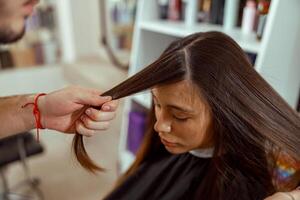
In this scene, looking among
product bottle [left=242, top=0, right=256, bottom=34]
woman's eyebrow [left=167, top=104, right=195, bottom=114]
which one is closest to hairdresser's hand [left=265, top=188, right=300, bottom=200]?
woman's eyebrow [left=167, top=104, right=195, bottom=114]

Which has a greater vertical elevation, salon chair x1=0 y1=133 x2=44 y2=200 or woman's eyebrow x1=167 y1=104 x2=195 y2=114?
woman's eyebrow x1=167 y1=104 x2=195 y2=114

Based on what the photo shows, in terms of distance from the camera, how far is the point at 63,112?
0.74 metres

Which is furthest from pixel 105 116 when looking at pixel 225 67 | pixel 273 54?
pixel 273 54

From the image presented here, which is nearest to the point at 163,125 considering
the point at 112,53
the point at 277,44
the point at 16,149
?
the point at 277,44

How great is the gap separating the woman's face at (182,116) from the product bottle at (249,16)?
459 millimetres

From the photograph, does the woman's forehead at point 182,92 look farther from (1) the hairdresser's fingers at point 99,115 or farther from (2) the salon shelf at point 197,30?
(2) the salon shelf at point 197,30

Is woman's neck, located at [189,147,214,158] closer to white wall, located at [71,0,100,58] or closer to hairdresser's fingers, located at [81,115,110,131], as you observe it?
hairdresser's fingers, located at [81,115,110,131]

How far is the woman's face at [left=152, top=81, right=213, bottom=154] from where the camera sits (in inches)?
28.1

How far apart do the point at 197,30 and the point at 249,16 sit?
18 centimetres

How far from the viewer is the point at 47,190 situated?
202 centimetres

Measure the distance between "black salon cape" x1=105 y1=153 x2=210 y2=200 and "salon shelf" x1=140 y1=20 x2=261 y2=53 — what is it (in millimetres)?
358

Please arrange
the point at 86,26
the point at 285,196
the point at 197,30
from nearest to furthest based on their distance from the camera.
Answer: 1. the point at 285,196
2. the point at 197,30
3. the point at 86,26

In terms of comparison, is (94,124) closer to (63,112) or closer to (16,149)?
(63,112)

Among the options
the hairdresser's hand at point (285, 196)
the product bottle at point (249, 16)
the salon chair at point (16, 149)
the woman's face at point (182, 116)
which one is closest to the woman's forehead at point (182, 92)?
the woman's face at point (182, 116)
